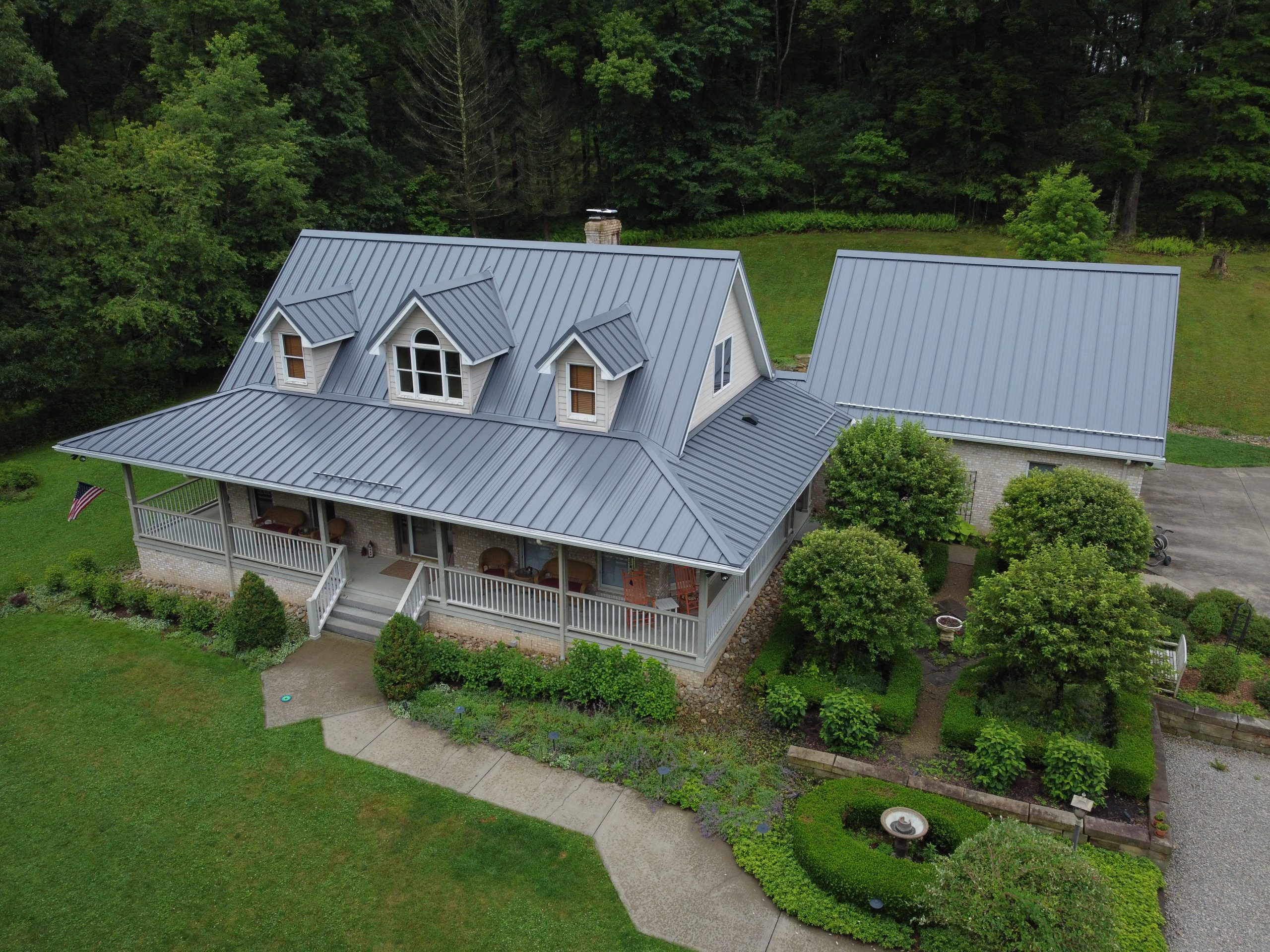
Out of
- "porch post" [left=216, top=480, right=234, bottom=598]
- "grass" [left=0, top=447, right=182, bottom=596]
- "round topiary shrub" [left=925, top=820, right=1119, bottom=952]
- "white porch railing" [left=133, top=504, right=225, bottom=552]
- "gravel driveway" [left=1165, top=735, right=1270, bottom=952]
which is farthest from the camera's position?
"grass" [left=0, top=447, right=182, bottom=596]

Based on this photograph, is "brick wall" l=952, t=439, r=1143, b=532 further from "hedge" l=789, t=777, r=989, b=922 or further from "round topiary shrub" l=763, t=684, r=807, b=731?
"hedge" l=789, t=777, r=989, b=922

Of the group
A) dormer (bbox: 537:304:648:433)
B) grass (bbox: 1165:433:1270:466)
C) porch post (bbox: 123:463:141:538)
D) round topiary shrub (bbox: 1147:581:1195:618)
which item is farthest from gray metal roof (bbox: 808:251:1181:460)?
porch post (bbox: 123:463:141:538)

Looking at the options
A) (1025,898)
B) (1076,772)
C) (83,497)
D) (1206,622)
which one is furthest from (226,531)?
(1206,622)

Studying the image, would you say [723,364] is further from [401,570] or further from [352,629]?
[352,629]

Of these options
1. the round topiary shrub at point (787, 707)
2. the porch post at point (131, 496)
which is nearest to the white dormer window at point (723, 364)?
the round topiary shrub at point (787, 707)

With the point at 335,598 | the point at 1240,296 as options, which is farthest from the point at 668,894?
the point at 1240,296

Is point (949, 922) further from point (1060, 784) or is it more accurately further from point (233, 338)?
point (233, 338)
